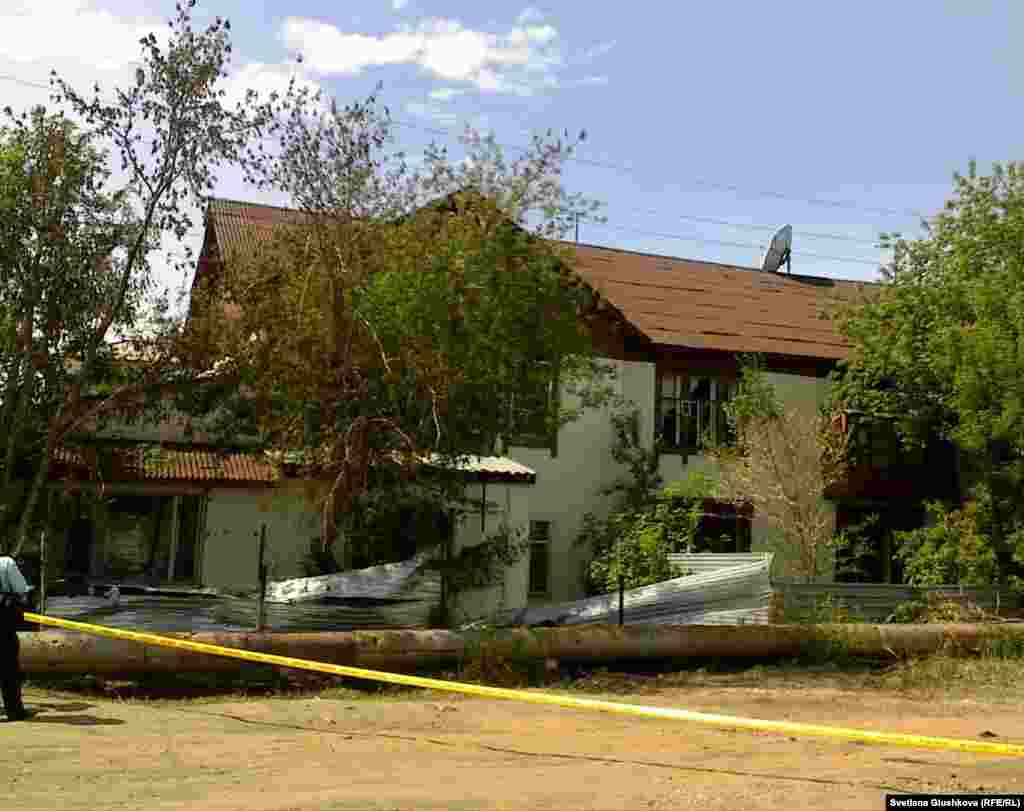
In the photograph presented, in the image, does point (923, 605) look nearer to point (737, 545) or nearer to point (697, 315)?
point (737, 545)

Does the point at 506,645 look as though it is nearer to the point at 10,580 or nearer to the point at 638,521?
the point at 10,580

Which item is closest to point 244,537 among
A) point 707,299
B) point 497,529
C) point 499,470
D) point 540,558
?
point 497,529

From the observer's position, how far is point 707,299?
91.5 ft

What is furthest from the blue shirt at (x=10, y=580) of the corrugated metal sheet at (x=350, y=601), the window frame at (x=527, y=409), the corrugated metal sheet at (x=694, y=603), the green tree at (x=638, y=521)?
the green tree at (x=638, y=521)

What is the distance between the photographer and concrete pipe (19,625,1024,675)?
12000mm

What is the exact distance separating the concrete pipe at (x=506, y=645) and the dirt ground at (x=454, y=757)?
457 millimetres

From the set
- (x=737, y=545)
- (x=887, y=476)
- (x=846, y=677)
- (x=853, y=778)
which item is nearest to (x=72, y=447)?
(x=846, y=677)

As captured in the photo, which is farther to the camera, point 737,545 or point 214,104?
point 737,545

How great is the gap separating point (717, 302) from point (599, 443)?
5.59 m

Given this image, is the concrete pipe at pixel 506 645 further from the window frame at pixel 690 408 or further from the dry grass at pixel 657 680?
the window frame at pixel 690 408

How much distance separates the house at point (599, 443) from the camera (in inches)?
771

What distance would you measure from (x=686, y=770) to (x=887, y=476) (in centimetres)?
1887

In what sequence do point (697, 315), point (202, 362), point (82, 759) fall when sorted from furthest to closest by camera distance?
point (697, 315) < point (202, 362) < point (82, 759)

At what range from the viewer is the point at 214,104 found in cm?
1477
